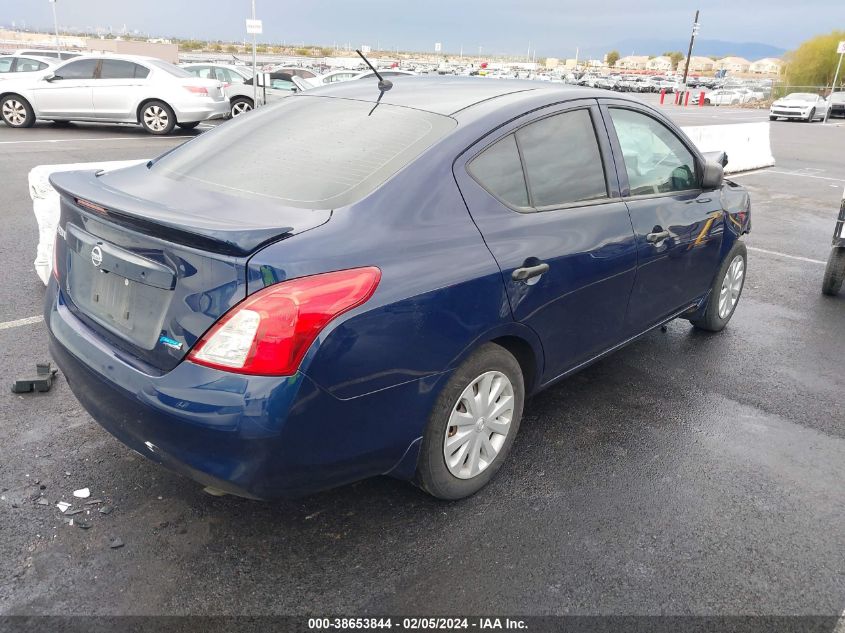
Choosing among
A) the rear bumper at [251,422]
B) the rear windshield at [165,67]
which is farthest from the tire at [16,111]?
the rear bumper at [251,422]

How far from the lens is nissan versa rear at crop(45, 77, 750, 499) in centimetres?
230

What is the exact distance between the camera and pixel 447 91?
344 centimetres

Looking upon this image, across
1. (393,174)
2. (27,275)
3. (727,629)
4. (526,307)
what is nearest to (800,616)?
(727,629)

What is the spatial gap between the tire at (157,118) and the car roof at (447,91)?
42.9ft

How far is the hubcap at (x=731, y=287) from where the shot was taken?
5.09 meters

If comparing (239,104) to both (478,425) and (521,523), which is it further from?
(521,523)

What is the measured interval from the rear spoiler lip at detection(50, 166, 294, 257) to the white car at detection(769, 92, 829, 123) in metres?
36.3

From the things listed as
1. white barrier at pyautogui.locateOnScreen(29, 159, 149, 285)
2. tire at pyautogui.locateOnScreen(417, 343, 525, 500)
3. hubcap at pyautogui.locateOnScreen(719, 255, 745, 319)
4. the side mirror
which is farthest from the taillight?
hubcap at pyautogui.locateOnScreen(719, 255, 745, 319)

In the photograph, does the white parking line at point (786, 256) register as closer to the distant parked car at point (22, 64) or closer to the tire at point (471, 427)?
the tire at point (471, 427)

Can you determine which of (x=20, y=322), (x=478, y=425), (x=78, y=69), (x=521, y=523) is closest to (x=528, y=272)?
(x=478, y=425)

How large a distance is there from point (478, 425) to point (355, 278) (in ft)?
3.21

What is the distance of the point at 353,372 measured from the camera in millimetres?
2379

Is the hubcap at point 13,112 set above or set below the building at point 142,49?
below

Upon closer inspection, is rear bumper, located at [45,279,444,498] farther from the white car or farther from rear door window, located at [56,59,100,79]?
the white car
